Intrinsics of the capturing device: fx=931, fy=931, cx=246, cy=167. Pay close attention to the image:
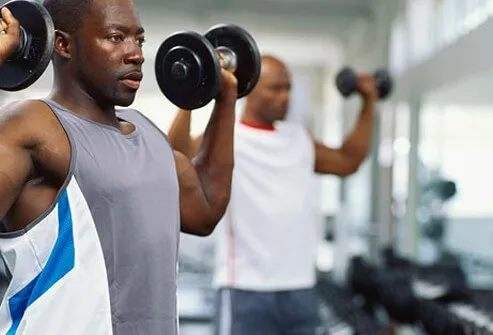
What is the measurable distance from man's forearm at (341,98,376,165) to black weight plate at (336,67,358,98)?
0.19 feet

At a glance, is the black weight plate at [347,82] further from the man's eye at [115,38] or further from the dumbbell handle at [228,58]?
the man's eye at [115,38]

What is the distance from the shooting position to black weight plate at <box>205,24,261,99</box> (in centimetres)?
182

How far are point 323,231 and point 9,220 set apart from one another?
17.4ft

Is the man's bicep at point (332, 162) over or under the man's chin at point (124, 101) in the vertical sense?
under

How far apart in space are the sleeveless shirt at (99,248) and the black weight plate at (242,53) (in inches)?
14.9

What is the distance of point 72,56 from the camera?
1.44 m

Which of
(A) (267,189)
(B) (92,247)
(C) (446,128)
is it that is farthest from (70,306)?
(C) (446,128)

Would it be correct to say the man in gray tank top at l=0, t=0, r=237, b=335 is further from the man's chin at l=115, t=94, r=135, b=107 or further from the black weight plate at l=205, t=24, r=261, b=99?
the black weight plate at l=205, t=24, r=261, b=99

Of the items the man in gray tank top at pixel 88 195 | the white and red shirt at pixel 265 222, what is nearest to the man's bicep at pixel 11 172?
the man in gray tank top at pixel 88 195

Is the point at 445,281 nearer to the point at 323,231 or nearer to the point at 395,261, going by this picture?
the point at 395,261

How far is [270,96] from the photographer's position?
2.74 meters

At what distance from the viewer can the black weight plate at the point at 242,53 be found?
5.97ft

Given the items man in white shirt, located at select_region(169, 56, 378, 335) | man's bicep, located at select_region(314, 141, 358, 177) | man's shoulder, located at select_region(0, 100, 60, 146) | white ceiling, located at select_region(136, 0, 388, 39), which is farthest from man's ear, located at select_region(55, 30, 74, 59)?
white ceiling, located at select_region(136, 0, 388, 39)

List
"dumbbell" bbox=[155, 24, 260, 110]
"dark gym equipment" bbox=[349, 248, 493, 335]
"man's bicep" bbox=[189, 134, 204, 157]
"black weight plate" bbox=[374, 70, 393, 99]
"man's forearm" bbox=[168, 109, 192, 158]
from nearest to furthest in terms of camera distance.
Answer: "dumbbell" bbox=[155, 24, 260, 110] < "man's forearm" bbox=[168, 109, 192, 158] < "man's bicep" bbox=[189, 134, 204, 157] < "black weight plate" bbox=[374, 70, 393, 99] < "dark gym equipment" bbox=[349, 248, 493, 335]
